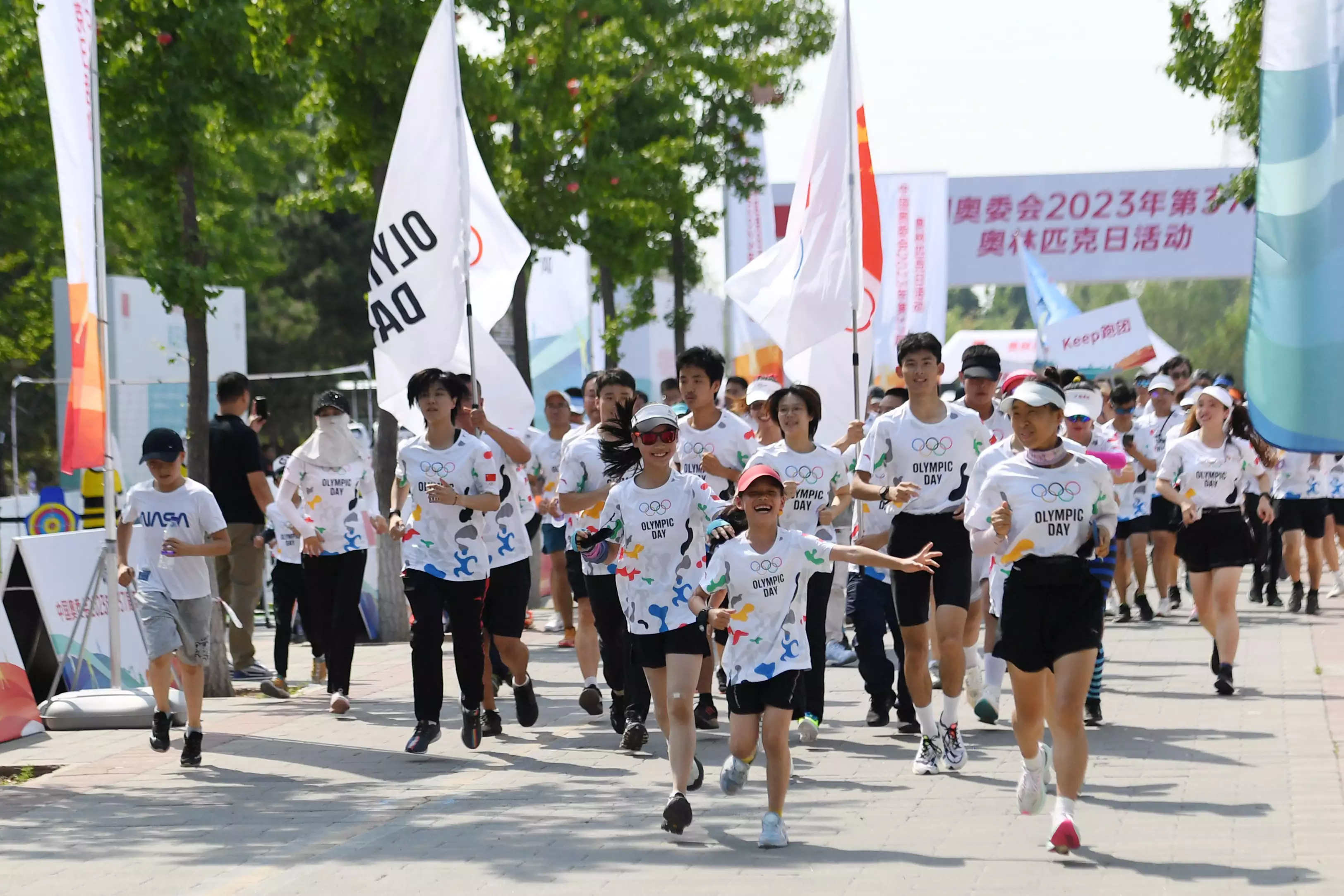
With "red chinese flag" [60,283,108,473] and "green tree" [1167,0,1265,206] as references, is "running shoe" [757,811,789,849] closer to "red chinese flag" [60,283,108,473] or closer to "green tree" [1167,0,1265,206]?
"red chinese flag" [60,283,108,473]

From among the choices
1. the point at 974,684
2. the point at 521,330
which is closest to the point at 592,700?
the point at 974,684

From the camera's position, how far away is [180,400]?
25.0 meters

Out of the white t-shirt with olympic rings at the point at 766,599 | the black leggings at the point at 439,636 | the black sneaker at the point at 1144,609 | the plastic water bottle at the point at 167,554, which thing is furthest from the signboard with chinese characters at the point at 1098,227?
the white t-shirt with olympic rings at the point at 766,599

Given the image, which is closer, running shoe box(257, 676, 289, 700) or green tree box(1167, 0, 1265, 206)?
running shoe box(257, 676, 289, 700)

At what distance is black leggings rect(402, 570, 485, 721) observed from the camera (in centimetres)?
981

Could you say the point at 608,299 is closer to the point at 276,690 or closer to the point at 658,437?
the point at 276,690

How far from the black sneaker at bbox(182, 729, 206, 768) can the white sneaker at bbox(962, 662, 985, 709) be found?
4333 mm

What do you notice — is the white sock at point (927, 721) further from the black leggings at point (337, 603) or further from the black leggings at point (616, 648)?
the black leggings at point (337, 603)

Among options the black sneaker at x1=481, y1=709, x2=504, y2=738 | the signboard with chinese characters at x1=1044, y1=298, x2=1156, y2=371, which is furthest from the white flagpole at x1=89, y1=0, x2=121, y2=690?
the signboard with chinese characters at x1=1044, y1=298, x2=1156, y2=371

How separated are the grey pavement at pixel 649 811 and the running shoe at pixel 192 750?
0.06 meters

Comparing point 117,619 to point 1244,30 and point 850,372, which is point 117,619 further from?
point 1244,30


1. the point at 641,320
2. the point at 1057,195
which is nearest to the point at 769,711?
the point at 641,320

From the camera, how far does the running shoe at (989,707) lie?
10.4 meters

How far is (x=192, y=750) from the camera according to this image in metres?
9.70
